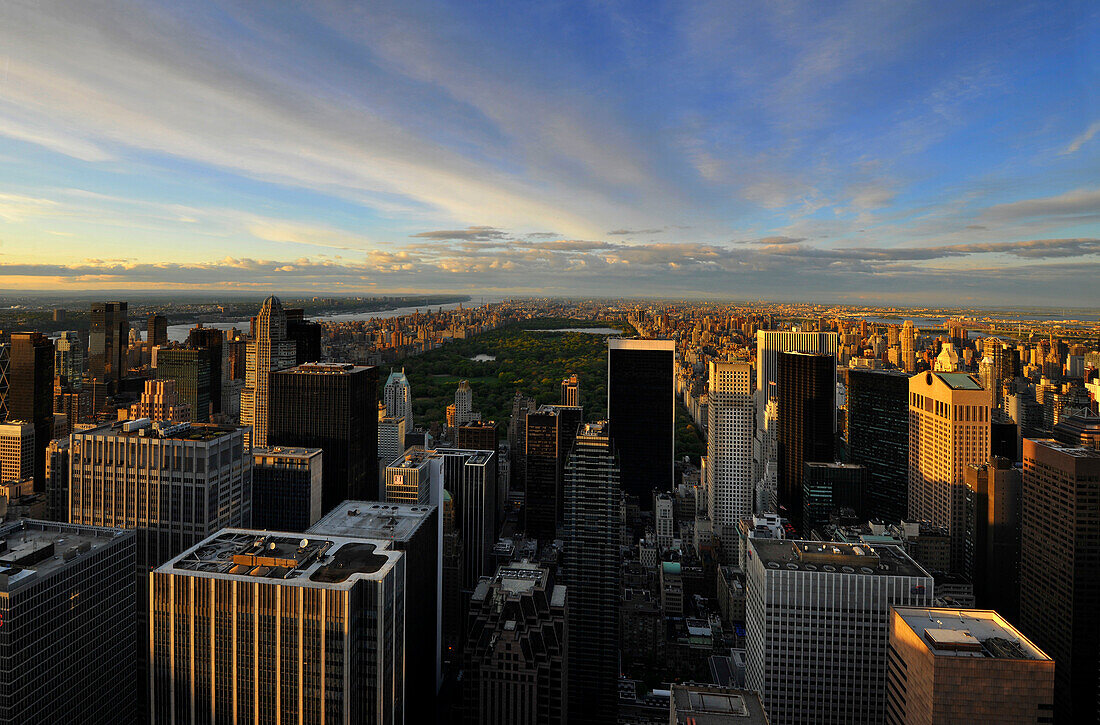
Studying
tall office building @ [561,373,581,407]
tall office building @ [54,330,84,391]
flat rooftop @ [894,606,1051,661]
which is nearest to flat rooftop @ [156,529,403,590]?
flat rooftop @ [894,606,1051,661]

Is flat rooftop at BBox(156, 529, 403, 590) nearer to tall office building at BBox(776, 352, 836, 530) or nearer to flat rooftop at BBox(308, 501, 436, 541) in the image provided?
flat rooftop at BBox(308, 501, 436, 541)

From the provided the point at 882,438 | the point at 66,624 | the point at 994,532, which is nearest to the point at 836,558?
the point at 994,532

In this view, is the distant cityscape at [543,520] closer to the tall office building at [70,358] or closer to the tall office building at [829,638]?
the tall office building at [829,638]

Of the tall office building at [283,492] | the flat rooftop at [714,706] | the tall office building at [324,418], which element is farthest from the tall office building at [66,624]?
the tall office building at [324,418]

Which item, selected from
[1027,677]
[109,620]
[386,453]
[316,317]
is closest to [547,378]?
[386,453]

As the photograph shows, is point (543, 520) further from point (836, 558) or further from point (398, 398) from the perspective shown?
point (836, 558)

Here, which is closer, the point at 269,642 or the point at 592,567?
the point at 269,642
